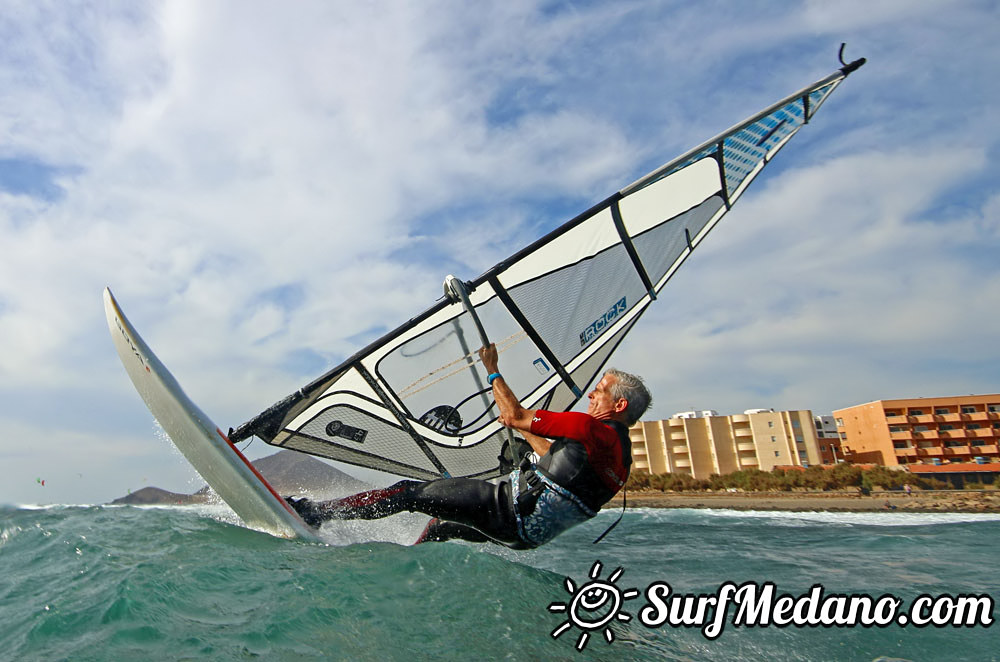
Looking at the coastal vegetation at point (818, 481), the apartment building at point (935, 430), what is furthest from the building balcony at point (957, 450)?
the coastal vegetation at point (818, 481)

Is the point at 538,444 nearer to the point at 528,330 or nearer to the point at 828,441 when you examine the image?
the point at 528,330

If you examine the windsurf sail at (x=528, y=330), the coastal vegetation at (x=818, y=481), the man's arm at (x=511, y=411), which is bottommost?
the coastal vegetation at (x=818, y=481)

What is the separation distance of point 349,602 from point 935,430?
46.4 meters

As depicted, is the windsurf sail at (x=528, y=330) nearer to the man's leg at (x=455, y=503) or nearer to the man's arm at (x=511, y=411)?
the man's arm at (x=511, y=411)

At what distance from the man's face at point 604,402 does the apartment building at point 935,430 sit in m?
43.2

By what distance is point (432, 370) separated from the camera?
4297 mm

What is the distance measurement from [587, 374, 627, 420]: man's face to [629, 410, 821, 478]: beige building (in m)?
40.2

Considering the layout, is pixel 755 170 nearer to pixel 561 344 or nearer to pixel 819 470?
pixel 561 344

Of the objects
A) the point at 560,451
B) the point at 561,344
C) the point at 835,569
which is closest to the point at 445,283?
the point at 561,344

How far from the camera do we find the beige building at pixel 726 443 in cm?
3828

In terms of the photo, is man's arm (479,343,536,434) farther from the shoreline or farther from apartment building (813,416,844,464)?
apartment building (813,416,844,464)

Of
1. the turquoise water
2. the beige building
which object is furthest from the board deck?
the beige building

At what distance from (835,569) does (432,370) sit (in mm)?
3602

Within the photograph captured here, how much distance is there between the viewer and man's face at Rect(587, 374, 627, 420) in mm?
2953
